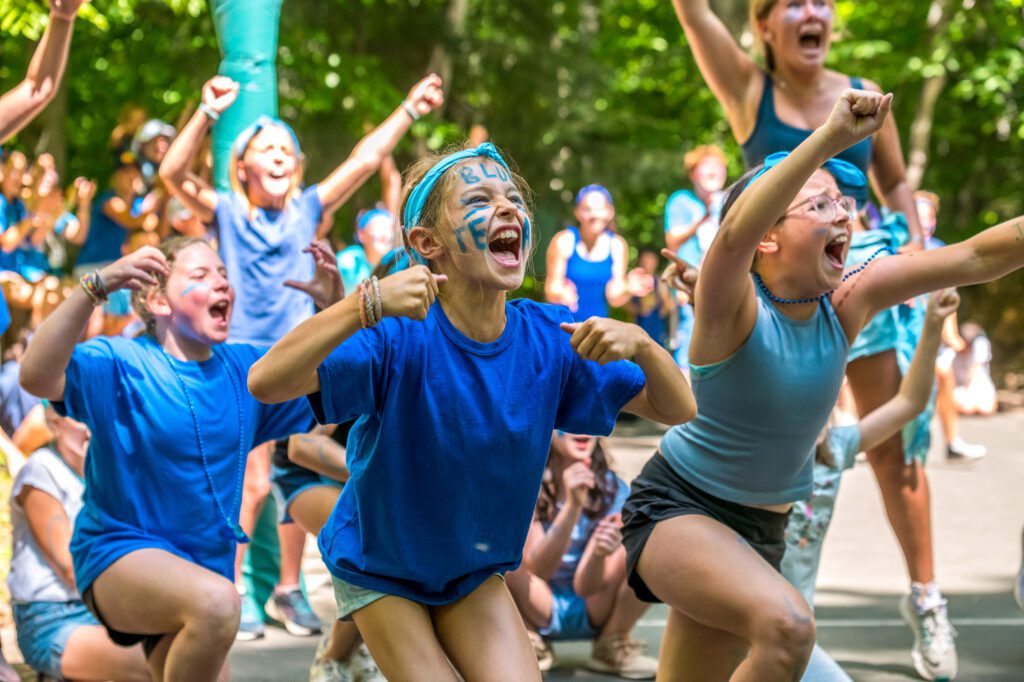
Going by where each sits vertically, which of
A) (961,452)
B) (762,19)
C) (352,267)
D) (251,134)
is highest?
(762,19)

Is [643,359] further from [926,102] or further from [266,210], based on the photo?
[926,102]

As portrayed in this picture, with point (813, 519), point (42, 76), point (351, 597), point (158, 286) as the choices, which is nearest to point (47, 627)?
point (158, 286)

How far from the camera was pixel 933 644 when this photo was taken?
560 cm

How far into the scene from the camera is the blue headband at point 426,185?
3.66 m

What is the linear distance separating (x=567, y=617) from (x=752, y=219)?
2.62 metres

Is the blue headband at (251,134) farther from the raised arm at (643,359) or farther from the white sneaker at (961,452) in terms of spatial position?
the white sneaker at (961,452)

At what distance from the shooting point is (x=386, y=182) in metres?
11.2

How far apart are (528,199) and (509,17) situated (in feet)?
48.0

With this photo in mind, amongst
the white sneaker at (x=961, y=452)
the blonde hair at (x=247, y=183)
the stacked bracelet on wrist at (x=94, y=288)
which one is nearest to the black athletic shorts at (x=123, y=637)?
the stacked bracelet on wrist at (x=94, y=288)

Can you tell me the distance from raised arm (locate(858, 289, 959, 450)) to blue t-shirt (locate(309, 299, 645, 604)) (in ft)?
5.44

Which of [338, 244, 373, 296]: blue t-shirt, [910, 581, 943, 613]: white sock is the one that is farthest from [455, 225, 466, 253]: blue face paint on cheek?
[338, 244, 373, 296]: blue t-shirt

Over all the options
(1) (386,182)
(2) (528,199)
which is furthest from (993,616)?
(1) (386,182)

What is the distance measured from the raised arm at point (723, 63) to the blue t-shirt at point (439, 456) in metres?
2.08

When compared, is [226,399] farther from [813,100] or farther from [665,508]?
[813,100]
